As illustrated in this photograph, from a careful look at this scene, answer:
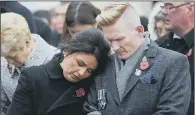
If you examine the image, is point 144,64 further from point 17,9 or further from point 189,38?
point 17,9

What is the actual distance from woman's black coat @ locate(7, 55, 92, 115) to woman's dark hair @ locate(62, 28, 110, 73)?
0.17 meters

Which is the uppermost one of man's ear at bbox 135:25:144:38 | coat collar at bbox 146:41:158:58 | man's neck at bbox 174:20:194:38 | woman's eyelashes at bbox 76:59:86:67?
man's ear at bbox 135:25:144:38

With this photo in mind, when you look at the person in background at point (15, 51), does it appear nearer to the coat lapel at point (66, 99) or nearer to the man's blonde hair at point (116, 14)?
the coat lapel at point (66, 99)

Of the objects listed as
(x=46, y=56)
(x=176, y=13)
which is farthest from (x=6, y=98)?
(x=176, y=13)

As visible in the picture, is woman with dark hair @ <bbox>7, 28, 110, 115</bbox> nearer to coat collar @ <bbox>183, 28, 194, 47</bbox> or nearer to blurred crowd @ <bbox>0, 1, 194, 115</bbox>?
blurred crowd @ <bbox>0, 1, 194, 115</bbox>

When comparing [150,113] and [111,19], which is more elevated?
[111,19]

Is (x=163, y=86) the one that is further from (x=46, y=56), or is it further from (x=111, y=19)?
(x=46, y=56)

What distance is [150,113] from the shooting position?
11.5 feet

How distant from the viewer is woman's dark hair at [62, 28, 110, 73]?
11.9ft

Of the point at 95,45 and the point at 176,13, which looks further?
the point at 176,13

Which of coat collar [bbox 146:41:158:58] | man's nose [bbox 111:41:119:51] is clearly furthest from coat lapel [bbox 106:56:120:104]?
coat collar [bbox 146:41:158:58]

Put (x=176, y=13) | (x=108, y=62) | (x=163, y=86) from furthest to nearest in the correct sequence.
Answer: (x=176, y=13) < (x=108, y=62) < (x=163, y=86)

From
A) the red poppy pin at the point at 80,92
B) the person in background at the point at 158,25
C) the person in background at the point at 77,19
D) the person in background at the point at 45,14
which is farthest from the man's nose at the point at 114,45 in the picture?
the person in background at the point at 45,14

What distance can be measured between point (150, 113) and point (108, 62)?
438 millimetres
